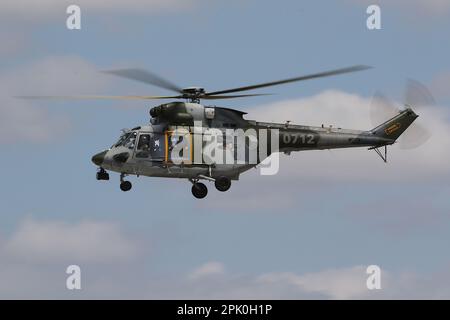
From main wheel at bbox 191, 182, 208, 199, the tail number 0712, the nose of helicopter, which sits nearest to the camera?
the nose of helicopter

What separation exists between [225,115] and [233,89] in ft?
7.45

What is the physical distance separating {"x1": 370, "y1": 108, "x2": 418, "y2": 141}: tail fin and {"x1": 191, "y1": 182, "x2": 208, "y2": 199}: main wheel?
10206 mm

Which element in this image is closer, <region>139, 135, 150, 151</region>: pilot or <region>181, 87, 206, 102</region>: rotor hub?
<region>139, 135, 150, 151</region>: pilot

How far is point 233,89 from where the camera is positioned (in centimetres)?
5266

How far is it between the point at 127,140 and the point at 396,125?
603 inches

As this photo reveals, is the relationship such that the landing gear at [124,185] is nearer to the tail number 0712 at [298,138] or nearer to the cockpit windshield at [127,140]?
the cockpit windshield at [127,140]

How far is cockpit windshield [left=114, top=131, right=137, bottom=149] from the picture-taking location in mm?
53869

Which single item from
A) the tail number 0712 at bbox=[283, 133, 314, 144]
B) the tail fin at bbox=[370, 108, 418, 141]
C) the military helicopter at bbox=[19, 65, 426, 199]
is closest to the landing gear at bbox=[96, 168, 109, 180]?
the military helicopter at bbox=[19, 65, 426, 199]

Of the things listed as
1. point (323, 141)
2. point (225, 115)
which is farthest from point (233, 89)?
point (323, 141)

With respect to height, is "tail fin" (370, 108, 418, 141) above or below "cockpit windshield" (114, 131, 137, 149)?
above

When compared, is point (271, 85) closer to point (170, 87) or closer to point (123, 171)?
point (170, 87)

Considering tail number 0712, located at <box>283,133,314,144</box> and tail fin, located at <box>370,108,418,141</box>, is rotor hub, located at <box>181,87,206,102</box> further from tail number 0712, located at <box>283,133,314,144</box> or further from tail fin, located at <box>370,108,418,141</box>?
tail fin, located at <box>370,108,418,141</box>

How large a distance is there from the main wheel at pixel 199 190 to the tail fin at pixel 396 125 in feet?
33.5

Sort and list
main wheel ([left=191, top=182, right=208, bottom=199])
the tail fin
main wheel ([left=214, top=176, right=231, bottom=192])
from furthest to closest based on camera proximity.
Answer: the tail fin < main wheel ([left=191, top=182, right=208, bottom=199]) < main wheel ([left=214, top=176, right=231, bottom=192])
